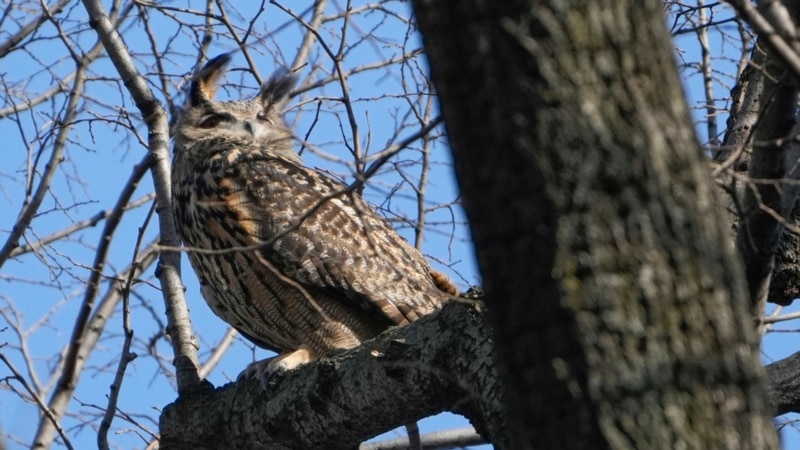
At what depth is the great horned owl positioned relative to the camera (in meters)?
4.58

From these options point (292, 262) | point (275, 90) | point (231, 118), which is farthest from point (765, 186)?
point (275, 90)

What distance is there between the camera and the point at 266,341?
491 centimetres

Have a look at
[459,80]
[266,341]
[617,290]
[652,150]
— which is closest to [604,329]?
[617,290]

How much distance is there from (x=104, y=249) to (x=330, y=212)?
112 centimetres

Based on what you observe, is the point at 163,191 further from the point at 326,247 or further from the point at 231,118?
the point at 231,118

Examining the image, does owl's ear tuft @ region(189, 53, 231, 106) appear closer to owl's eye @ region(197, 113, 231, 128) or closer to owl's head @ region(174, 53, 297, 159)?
owl's head @ region(174, 53, 297, 159)

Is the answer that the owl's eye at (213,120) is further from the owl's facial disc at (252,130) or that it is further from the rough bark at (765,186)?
the rough bark at (765,186)

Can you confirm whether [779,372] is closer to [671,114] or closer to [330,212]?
[671,114]

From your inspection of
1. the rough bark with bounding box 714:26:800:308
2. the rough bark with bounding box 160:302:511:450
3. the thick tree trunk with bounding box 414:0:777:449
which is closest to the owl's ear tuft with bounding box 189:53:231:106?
the rough bark with bounding box 160:302:511:450

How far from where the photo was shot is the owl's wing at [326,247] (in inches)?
185

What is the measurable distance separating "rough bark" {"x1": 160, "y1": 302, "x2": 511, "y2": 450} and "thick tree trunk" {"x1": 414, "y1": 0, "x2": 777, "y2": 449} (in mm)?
1241

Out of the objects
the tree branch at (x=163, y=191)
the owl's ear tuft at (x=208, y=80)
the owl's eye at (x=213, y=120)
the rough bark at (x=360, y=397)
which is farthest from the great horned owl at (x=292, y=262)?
the owl's ear tuft at (x=208, y=80)

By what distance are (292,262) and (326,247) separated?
7.0 inches

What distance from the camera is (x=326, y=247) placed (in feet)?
15.7
